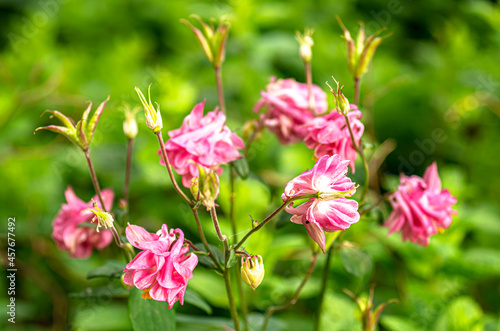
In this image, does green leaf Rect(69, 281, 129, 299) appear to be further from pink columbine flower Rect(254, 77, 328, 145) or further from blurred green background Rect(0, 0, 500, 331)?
pink columbine flower Rect(254, 77, 328, 145)

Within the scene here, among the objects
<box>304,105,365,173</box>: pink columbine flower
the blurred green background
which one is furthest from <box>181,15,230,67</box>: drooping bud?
the blurred green background

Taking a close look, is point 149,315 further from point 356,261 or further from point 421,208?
point 421,208

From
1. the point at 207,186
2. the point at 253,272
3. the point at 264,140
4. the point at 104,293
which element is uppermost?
the point at 207,186

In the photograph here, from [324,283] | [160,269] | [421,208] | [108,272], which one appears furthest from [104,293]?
[421,208]

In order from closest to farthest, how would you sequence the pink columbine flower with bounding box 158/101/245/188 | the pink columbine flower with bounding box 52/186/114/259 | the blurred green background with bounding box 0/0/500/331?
1. the pink columbine flower with bounding box 158/101/245/188
2. the pink columbine flower with bounding box 52/186/114/259
3. the blurred green background with bounding box 0/0/500/331

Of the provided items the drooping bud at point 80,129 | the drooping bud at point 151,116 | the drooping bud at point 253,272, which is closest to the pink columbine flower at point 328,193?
the drooping bud at point 253,272

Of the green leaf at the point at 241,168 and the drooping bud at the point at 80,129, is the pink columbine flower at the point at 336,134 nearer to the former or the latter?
the green leaf at the point at 241,168
